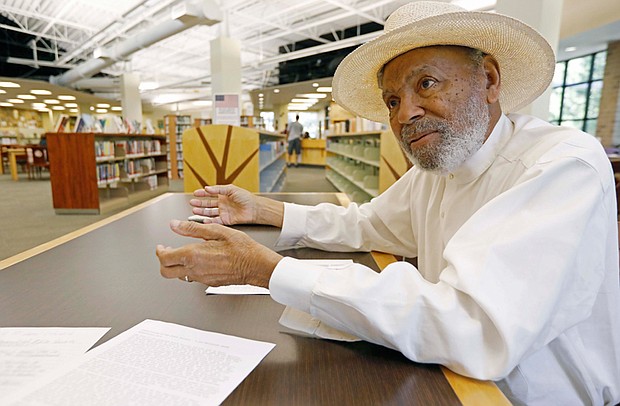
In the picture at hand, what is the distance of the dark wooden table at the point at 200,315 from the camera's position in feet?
1.81

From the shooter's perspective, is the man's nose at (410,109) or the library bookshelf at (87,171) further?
the library bookshelf at (87,171)

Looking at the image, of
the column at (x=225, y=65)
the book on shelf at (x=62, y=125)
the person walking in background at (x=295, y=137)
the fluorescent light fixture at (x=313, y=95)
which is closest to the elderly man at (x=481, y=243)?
the book on shelf at (x=62, y=125)

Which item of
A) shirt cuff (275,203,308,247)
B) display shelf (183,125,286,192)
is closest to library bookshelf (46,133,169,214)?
display shelf (183,125,286,192)

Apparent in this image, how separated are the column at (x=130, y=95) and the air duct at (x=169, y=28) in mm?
1056

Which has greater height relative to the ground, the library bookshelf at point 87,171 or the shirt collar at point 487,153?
the shirt collar at point 487,153

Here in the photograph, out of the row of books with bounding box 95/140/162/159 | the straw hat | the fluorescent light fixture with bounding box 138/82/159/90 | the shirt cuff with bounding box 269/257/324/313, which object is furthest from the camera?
the fluorescent light fixture with bounding box 138/82/159/90

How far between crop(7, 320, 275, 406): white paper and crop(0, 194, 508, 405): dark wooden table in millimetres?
29

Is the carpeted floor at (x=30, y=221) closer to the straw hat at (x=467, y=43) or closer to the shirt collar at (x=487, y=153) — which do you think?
the straw hat at (x=467, y=43)

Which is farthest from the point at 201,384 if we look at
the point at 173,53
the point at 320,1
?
the point at 173,53

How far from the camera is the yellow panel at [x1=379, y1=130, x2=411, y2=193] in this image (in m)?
4.16

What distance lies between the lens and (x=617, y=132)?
889 centimetres

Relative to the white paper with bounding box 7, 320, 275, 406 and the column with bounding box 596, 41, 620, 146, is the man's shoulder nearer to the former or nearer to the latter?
the white paper with bounding box 7, 320, 275, 406

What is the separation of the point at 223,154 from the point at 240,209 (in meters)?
3.82

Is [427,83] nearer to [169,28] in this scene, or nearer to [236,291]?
[236,291]
